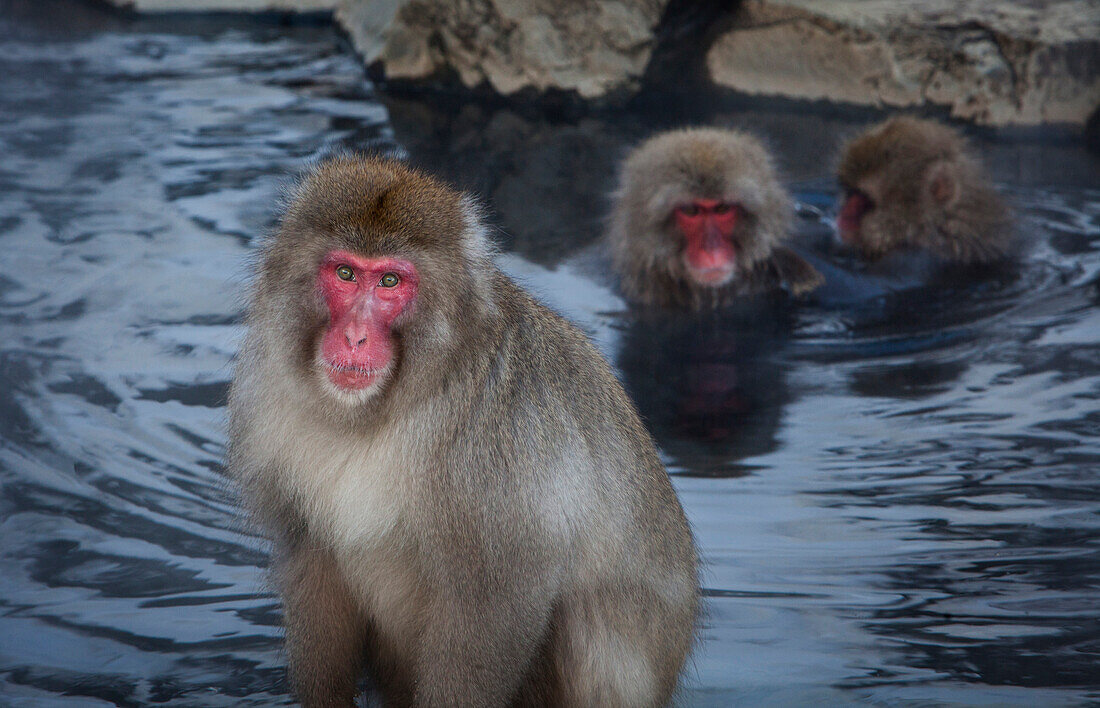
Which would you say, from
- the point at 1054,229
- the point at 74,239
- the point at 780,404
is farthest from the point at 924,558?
the point at 74,239

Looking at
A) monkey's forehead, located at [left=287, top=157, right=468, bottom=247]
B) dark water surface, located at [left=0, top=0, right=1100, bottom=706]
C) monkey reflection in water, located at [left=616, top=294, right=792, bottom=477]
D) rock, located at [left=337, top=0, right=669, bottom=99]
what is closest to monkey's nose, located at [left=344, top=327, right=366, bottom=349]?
monkey's forehead, located at [left=287, top=157, right=468, bottom=247]

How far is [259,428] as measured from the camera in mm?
2484

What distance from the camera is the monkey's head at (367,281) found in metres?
2.33

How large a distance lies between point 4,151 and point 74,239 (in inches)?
70.8

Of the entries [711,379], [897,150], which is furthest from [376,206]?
[897,150]

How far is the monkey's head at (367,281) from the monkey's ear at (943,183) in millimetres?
4258

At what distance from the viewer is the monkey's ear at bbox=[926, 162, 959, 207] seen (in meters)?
6.18

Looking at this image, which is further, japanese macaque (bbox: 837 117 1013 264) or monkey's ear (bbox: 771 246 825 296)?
japanese macaque (bbox: 837 117 1013 264)

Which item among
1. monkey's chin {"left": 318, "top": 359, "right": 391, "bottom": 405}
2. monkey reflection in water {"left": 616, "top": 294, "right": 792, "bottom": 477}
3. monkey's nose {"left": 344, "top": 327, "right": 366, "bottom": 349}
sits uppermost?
monkey's nose {"left": 344, "top": 327, "right": 366, "bottom": 349}

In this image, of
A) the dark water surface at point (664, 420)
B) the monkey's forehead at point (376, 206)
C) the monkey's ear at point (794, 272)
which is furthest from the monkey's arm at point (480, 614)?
the monkey's ear at point (794, 272)

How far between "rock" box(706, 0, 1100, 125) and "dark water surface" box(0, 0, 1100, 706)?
35 cm

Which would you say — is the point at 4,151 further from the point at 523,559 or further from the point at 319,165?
the point at 523,559

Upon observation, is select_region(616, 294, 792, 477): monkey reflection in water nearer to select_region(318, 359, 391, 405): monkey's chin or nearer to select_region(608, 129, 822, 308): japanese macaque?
select_region(608, 129, 822, 308): japanese macaque

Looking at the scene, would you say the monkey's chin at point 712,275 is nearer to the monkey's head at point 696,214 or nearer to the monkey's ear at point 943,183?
the monkey's head at point 696,214
